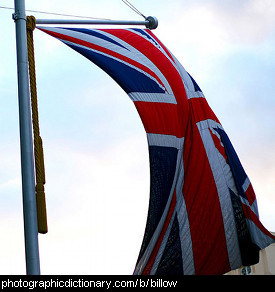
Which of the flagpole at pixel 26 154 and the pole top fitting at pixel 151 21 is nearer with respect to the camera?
the flagpole at pixel 26 154

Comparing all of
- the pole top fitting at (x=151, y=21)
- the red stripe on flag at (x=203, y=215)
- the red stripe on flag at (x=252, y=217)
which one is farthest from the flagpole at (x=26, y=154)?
the red stripe on flag at (x=252, y=217)

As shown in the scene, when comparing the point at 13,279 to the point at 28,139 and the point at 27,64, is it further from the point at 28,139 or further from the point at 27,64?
the point at 27,64

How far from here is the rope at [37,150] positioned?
6617 millimetres

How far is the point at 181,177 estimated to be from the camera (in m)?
8.13

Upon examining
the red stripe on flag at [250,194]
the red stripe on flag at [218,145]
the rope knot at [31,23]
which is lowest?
the red stripe on flag at [250,194]

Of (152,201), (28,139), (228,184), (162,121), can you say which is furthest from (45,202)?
(228,184)

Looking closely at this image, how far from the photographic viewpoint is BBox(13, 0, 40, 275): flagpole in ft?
20.9

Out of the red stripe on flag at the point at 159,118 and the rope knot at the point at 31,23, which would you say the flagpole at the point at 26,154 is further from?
the red stripe on flag at the point at 159,118

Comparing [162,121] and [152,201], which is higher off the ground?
[162,121]

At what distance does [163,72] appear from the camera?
29.1ft

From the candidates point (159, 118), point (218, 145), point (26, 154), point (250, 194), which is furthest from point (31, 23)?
point (250, 194)

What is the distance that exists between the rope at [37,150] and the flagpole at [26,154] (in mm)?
88

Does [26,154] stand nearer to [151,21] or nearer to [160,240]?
[160,240]

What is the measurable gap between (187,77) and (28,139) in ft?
11.6
